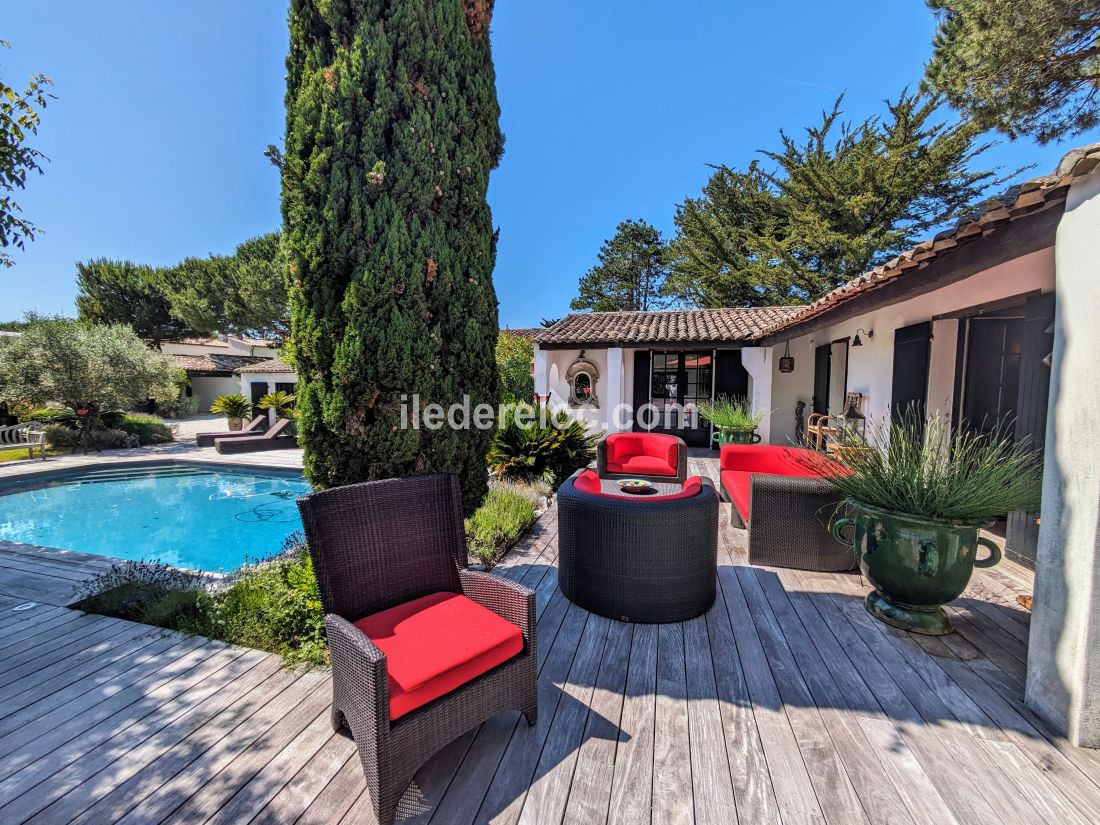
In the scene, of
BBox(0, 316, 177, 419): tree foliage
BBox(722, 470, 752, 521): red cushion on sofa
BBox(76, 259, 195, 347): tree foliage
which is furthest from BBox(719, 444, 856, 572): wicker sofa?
BBox(76, 259, 195, 347): tree foliage

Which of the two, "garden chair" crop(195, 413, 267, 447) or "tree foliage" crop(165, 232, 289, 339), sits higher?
"tree foliage" crop(165, 232, 289, 339)

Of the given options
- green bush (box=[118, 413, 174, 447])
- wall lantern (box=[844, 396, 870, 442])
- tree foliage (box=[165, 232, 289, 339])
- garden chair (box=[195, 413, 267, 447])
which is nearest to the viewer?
wall lantern (box=[844, 396, 870, 442])

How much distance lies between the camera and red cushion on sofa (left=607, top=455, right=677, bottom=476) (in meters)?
6.30

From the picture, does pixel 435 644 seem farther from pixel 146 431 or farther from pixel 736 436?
pixel 146 431

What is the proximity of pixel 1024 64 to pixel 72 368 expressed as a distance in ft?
66.3

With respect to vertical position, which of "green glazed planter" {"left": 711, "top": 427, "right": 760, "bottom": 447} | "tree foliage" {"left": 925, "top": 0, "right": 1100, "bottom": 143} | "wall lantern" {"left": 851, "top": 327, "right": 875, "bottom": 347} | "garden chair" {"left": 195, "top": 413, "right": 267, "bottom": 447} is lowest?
"garden chair" {"left": 195, "top": 413, "right": 267, "bottom": 447}

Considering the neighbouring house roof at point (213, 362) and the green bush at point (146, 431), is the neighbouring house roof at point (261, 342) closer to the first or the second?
the neighbouring house roof at point (213, 362)

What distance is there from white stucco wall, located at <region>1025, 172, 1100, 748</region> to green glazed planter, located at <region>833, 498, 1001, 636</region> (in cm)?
48

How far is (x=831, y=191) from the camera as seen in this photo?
600 inches

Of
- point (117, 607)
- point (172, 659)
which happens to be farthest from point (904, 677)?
point (117, 607)

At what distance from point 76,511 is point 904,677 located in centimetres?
1204

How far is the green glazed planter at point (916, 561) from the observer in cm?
261

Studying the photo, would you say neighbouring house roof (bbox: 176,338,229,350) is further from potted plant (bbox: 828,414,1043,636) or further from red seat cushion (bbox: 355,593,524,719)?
potted plant (bbox: 828,414,1043,636)

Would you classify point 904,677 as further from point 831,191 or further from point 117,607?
point 831,191
